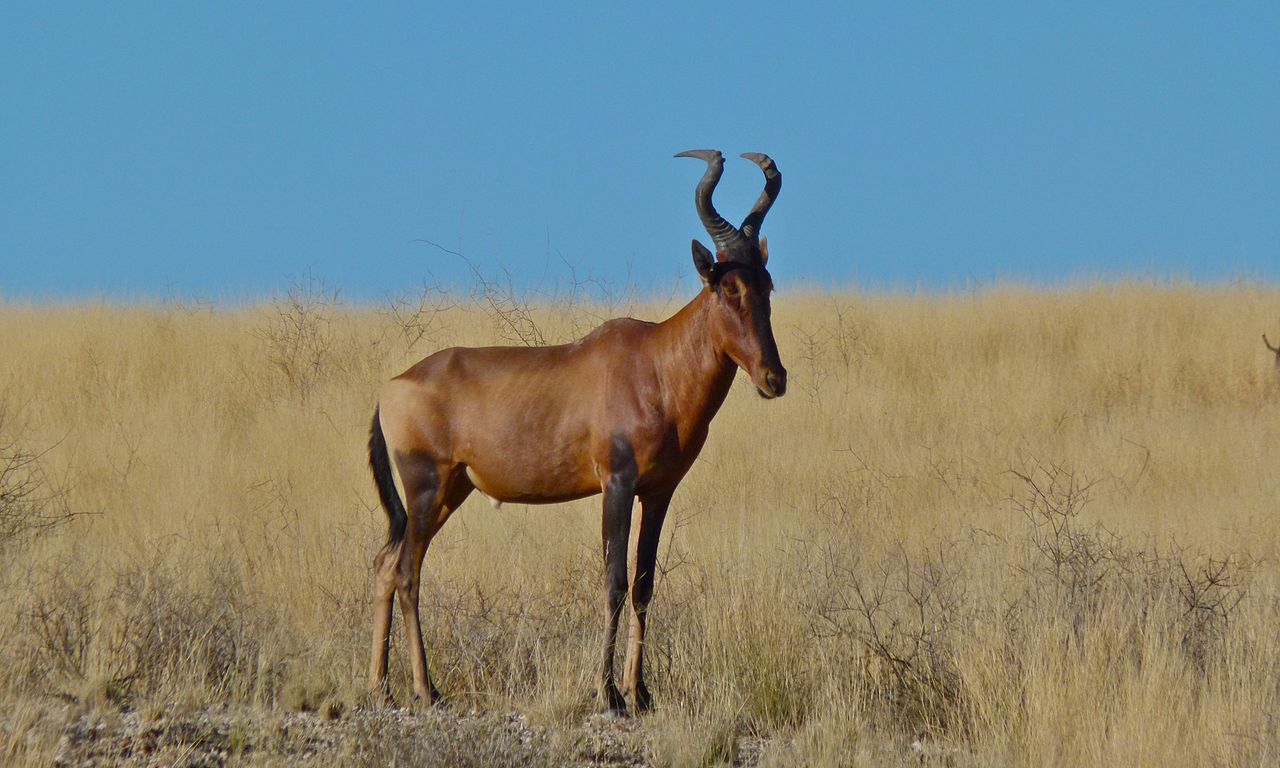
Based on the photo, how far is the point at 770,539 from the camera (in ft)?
38.0

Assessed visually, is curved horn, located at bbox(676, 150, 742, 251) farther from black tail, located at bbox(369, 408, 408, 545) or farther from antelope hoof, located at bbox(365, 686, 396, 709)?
antelope hoof, located at bbox(365, 686, 396, 709)

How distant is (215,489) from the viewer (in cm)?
1388

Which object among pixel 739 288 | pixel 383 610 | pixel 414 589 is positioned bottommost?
pixel 383 610

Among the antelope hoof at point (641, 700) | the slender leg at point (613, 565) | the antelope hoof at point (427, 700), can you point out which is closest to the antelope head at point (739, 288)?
the slender leg at point (613, 565)

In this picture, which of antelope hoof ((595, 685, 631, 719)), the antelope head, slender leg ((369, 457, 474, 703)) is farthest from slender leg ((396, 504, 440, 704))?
the antelope head

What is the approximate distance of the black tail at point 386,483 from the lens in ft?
26.1

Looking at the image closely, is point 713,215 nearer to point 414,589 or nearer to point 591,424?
point 591,424

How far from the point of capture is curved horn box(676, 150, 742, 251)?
288 inches

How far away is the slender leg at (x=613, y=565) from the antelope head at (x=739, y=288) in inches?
34.3

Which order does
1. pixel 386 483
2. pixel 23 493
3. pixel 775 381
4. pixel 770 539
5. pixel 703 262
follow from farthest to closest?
pixel 23 493 → pixel 770 539 → pixel 386 483 → pixel 703 262 → pixel 775 381

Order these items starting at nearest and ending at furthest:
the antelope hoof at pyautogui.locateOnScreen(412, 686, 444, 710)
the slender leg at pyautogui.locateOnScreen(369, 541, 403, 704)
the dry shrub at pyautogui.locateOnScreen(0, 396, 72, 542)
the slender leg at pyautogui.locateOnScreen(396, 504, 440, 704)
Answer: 1. the antelope hoof at pyautogui.locateOnScreen(412, 686, 444, 710)
2. the slender leg at pyautogui.locateOnScreen(396, 504, 440, 704)
3. the slender leg at pyautogui.locateOnScreen(369, 541, 403, 704)
4. the dry shrub at pyautogui.locateOnScreen(0, 396, 72, 542)

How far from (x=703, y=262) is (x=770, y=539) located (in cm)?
488

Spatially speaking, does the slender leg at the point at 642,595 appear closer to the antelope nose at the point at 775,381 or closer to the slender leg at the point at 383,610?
the antelope nose at the point at 775,381

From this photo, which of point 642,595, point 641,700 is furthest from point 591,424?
point 641,700
